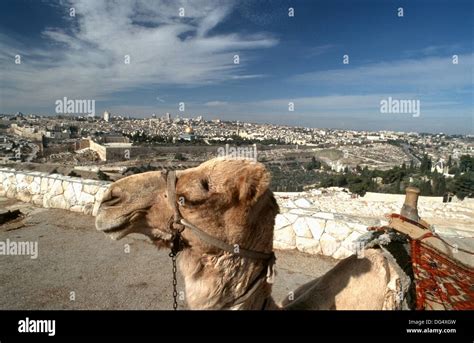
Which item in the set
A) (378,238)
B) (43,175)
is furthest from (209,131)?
(378,238)

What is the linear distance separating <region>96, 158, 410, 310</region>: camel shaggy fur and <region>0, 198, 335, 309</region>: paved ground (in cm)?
358

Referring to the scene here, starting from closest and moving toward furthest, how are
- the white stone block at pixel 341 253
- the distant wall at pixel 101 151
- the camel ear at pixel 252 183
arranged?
the camel ear at pixel 252 183 → the white stone block at pixel 341 253 → the distant wall at pixel 101 151

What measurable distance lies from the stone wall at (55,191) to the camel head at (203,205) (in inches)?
322

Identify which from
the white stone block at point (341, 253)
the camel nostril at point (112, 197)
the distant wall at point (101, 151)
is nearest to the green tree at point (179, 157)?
the distant wall at point (101, 151)

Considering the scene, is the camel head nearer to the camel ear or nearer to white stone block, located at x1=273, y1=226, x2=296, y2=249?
the camel ear

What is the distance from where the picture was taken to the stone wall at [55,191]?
9.97 metres

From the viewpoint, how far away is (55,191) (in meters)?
10.5

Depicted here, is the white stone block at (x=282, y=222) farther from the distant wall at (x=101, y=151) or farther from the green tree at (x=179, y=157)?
the distant wall at (x=101, y=151)

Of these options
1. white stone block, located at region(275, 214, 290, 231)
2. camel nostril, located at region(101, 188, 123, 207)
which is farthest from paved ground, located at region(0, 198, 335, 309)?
camel nostril, located at region(101, 188, 123, 207)

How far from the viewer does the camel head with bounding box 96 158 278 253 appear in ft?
6.01

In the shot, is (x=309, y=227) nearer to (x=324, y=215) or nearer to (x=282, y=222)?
(x=324, y=215)

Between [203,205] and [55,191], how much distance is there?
1027 centimetres

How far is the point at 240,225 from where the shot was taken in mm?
1870
